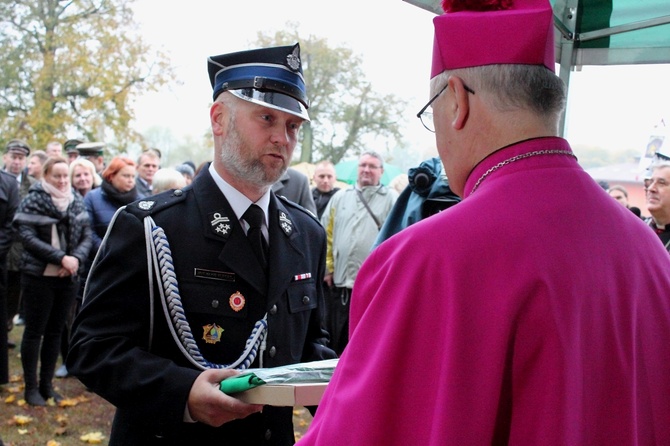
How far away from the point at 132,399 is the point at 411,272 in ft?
3.83

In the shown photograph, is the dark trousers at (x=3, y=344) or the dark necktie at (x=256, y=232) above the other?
the dark necktie at (x=256, y=232)

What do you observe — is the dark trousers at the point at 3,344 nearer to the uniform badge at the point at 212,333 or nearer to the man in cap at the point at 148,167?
the man in cap at the point at 148,167

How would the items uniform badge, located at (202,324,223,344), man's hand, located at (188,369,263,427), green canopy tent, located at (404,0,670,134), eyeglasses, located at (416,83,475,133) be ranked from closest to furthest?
eyeglasses, located at (416,83,475,133)
man's hand, located at (188,369,263,427)
uniform badge, located at (202,324,223,344)
green canopy tent, located at (404,0,670,134)

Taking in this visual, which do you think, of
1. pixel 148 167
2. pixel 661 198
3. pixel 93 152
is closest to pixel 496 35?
pixel 661 198

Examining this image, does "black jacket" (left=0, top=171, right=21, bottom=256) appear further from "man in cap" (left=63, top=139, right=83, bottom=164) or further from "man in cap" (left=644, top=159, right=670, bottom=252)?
"man in cap" (left=644, top=159, right=670, bottom=252)

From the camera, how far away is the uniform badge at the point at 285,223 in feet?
8.34

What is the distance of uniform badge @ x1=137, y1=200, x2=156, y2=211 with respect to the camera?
2.33 m

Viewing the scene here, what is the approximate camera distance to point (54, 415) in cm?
577

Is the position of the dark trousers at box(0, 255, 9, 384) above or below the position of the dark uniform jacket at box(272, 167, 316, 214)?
below

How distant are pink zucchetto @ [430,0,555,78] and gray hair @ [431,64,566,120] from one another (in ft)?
0.05

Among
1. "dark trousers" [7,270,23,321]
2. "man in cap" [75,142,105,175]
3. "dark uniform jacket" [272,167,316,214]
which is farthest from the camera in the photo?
"man in cap" [75,142,105,175]

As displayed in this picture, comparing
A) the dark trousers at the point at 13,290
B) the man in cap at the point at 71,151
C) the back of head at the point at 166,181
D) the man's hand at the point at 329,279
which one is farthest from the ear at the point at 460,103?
the man in cap at the point at 71,151

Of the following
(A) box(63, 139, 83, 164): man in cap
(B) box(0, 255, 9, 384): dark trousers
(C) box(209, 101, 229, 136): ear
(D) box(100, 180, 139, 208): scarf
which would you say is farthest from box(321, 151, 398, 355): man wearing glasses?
(A) box(63, 139, 83, 164): man in cap

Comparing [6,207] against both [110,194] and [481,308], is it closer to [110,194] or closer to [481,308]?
[110,194]
